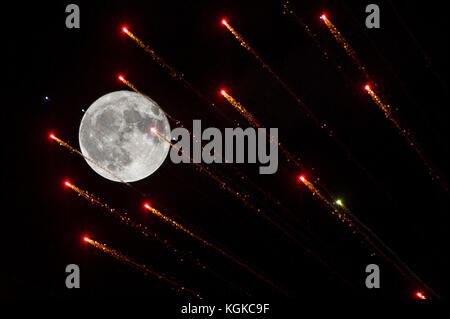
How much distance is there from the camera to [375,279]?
10070 millimetres

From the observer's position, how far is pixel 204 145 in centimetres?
1058
